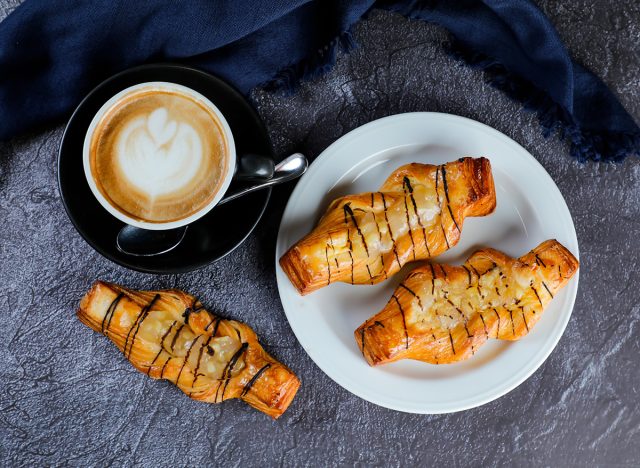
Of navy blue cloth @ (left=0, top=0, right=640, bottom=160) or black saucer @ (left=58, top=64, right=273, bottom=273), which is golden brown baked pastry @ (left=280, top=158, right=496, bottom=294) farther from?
navy blue cloth @ (left=0, top=0, right=640, bottom=160)

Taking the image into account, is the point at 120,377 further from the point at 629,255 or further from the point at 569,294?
the point at 629,255

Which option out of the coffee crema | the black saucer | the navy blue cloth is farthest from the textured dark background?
the coffee crema

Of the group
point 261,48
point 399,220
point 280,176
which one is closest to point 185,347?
point 280,176

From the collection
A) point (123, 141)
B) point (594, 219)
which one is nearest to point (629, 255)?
point (594, 219)

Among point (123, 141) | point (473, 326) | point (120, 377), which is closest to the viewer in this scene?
point (123, 141)

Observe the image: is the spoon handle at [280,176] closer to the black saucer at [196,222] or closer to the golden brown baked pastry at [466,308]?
the black saucer at [196,222]

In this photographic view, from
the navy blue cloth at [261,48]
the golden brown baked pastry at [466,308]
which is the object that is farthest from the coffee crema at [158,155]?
the golden brown baked pastry at [466,308]

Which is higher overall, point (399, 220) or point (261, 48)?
point (261, 48)

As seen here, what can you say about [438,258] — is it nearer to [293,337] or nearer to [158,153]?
[293,337]
